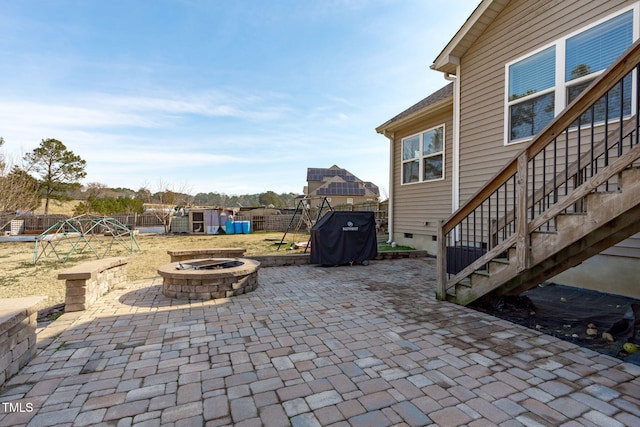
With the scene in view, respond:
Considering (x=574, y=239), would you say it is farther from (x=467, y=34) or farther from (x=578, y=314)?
(x=467, y=34)

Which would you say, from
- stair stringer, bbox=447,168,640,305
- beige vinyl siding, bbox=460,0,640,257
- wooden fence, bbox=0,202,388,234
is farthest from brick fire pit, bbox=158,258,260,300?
wooden fence, bbox=0,202,388,234

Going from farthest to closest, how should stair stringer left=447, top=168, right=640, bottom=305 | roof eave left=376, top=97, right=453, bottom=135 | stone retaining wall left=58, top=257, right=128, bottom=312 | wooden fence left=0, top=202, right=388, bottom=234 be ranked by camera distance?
1. wooden fence left=0, top=202, right=388, bottom=234
2. roof eave left=376, top=97, right=453, bottom=135
3. stone retaining wall left=58, top=257, right=128, bottom=312
4. stair stringer left=447, top=168, right=640, bottom=305

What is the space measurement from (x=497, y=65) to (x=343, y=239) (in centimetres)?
482

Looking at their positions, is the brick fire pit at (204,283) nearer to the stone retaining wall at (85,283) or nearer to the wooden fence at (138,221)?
the stone retaining wall at (85,283)

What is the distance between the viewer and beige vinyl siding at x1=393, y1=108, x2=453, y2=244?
24.8 ft

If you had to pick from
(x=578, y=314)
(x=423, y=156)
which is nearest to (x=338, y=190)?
(x=423, y=156)

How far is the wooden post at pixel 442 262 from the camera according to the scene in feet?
13.5

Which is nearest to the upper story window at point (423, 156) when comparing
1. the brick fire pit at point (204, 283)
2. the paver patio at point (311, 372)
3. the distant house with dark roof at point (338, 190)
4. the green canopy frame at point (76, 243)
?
the paver patio at point (311, 372)

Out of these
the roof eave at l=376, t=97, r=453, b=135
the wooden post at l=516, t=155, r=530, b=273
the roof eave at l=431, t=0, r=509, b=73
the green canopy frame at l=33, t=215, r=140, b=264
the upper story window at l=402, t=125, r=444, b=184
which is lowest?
the green canopy frame at l=33, t=215, r=140, b=264

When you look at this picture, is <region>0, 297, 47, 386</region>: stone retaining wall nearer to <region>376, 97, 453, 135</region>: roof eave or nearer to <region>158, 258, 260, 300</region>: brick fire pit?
<region>158, 258, 260, 300</region>: brick fire pit

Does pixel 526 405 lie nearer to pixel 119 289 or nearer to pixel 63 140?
pixel 119 289

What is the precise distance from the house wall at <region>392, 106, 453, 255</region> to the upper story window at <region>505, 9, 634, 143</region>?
198cm

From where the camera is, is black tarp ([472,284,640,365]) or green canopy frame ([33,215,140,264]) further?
green canopy frame ([33,215,140,264])

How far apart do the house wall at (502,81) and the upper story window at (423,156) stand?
1.29 m
